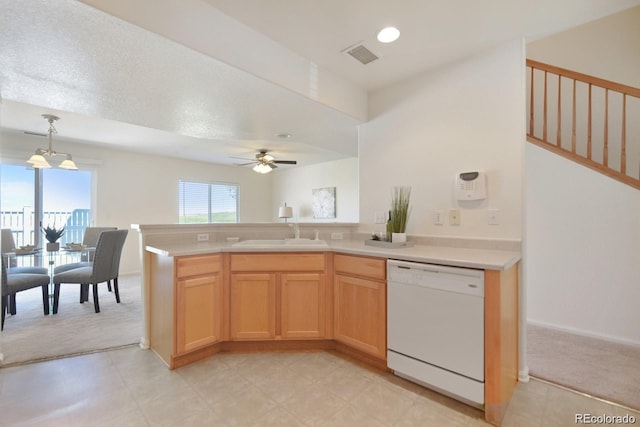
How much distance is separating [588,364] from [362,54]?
299cm

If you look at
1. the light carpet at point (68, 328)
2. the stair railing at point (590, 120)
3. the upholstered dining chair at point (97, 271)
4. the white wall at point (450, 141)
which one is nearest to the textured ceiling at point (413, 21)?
the white wall at point (450, 141)

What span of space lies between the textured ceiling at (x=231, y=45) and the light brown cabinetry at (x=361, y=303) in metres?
1.50

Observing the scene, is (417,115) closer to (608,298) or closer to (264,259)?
(264,259)

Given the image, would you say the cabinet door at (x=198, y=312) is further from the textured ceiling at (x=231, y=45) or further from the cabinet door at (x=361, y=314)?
the textured ceiling at (x=231, y=45)

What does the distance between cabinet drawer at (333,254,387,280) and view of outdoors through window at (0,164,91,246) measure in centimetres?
532

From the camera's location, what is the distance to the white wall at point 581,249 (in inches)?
99.5

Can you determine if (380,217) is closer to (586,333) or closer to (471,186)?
(471,186)

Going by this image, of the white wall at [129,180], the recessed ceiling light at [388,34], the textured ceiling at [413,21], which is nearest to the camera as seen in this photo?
the textured ceiling at [413,21]

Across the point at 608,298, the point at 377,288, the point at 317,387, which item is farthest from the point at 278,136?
the point at 608,298

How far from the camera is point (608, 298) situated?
2598 millimetres

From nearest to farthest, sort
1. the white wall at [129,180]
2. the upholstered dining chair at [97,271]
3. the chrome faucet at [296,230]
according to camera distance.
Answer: the chrome faucet at [296,230], the upholstered dining chair at [97,271], the white wall at [129,180]

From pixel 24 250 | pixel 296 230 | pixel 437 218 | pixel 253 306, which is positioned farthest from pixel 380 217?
pixel 24 250

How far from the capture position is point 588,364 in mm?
2186

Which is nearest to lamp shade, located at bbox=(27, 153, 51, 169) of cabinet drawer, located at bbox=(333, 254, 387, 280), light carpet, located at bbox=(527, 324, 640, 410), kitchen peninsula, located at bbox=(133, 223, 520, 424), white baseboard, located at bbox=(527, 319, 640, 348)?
kitchen peninsula, located at bbox=(133, 223, 520, 424)
